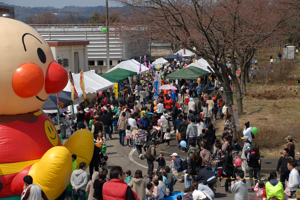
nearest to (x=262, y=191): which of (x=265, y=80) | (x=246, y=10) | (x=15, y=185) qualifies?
(x=15, y=185)

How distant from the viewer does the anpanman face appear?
761cm

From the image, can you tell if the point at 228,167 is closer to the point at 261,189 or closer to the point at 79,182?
the point at 261,189

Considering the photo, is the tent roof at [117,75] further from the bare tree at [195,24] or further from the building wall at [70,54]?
the bare tree at [195,24]

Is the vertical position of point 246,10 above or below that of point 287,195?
above

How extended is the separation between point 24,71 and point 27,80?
0.19 meters

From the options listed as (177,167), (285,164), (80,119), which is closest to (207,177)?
(177,167)

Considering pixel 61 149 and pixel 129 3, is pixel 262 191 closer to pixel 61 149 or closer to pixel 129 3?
pixel 61 149

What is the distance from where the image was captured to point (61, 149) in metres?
7.73

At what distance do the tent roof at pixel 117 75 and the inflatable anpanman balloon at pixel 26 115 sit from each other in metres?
16.3

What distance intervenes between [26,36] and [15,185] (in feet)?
10.3

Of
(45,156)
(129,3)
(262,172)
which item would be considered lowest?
(262,172)

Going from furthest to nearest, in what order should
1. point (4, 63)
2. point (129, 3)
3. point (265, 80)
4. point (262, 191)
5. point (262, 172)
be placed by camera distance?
point (265, 80)
point (129, 3)
point (262, 172)
point (262, 191)
point (4, 63)

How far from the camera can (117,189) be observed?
621cm

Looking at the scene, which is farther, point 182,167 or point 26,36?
point 182,167
